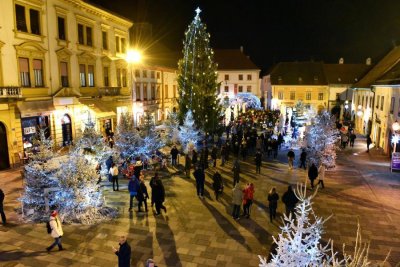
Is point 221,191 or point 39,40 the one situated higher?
point 39,40

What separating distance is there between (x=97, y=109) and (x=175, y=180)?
42.5 ft

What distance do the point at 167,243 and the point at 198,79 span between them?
19.9 metres

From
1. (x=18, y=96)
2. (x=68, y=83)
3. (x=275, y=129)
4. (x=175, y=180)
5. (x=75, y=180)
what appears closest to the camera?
(x=75, y=180)

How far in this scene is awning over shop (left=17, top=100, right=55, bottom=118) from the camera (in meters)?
19.7

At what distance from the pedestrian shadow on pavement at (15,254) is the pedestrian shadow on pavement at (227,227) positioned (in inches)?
226

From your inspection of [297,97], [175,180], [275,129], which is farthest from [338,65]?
[175,180]

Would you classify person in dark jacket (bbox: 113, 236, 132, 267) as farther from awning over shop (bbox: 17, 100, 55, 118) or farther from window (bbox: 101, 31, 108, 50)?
window (bbox: 101, 31, 108, 50)

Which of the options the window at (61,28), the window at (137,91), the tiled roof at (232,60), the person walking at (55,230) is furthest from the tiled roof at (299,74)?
the person walking at (55,230)

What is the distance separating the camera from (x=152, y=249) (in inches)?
387

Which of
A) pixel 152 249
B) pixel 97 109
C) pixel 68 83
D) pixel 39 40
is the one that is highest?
pixel 39 40

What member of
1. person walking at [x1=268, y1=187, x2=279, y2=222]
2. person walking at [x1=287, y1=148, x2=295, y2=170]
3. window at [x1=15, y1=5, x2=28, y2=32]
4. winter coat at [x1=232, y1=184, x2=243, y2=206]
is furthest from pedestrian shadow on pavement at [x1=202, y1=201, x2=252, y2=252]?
window at [x1=15, y1=5, x2=28, y2=32]

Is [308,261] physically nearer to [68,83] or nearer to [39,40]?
→ [39,40]

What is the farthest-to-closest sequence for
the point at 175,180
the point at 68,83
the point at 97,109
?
the point at 97,109
the point at 68,83
the point at 175,180

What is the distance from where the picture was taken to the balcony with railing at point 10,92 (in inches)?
706
